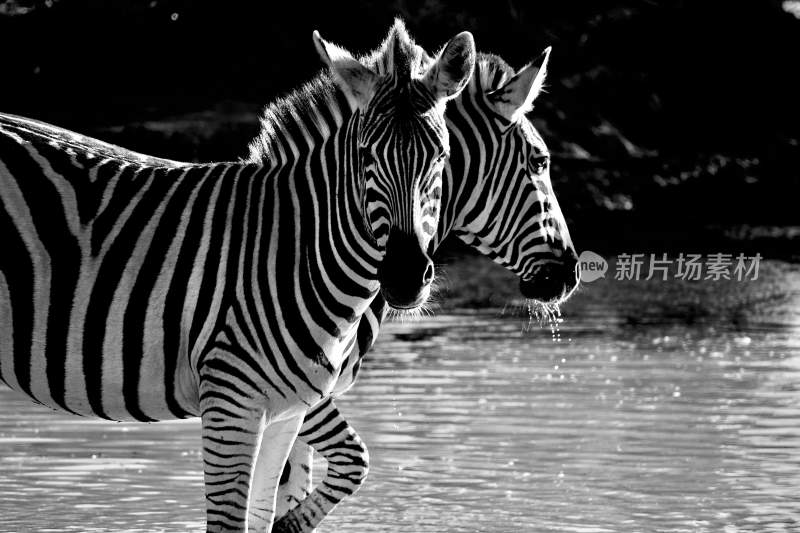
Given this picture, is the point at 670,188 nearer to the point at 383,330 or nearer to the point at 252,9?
the point at 252,9

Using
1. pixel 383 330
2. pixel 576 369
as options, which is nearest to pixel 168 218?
pixel 576 369

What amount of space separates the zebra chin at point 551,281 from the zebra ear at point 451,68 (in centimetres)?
137

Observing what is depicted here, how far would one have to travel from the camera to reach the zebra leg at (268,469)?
6.27 m

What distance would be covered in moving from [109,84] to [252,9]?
3.98 m

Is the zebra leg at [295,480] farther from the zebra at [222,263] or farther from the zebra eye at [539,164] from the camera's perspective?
Answer: the zebra eye at [539,164]

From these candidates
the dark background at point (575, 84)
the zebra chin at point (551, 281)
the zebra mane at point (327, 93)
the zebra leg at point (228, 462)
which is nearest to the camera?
the zebra leg at point (228, 462)

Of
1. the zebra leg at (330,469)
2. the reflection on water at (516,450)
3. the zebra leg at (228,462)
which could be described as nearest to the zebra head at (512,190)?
the zebra leg at (330,469)

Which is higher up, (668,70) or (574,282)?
(668,70)

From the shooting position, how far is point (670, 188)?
105ft

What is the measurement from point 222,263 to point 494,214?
1.60m

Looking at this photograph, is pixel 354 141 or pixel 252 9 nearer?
pixel 354 141

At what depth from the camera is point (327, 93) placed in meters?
6.07

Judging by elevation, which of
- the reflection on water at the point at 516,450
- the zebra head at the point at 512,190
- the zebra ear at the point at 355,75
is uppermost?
the zebra ear at the point at 355,75

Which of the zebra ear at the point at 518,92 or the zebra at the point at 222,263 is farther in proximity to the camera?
the zebra ear at the point at 518,92
